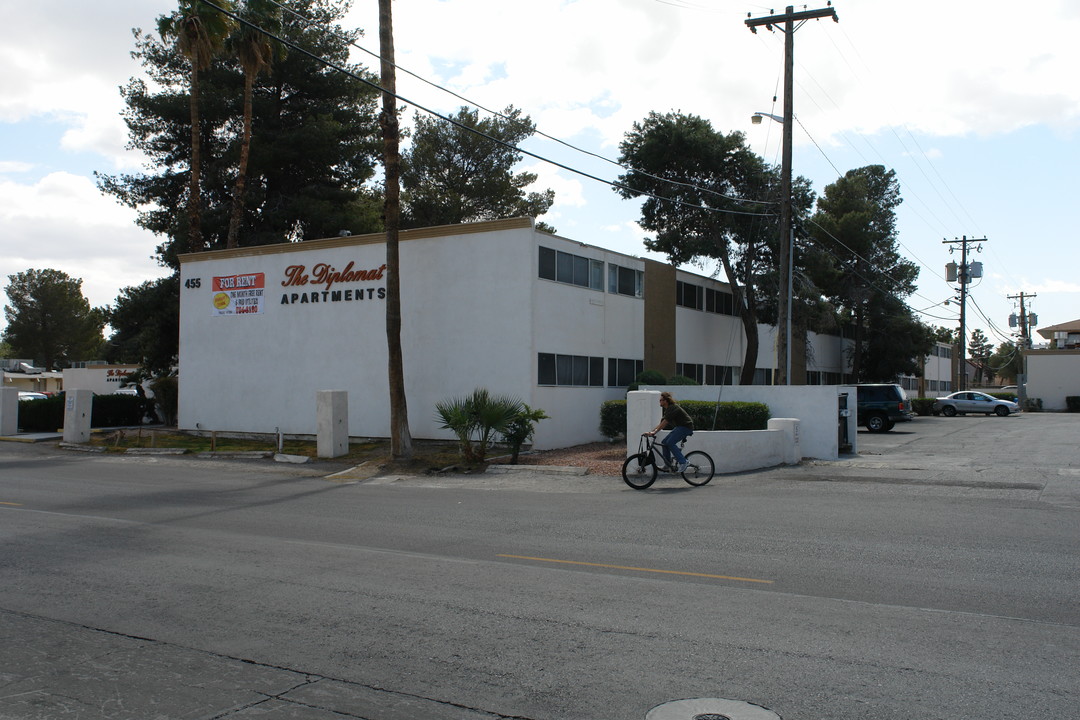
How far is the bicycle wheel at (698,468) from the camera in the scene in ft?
53.1

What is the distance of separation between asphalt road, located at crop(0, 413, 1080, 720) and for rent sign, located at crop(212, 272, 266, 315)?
14.8m

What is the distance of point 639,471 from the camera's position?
1603 cm

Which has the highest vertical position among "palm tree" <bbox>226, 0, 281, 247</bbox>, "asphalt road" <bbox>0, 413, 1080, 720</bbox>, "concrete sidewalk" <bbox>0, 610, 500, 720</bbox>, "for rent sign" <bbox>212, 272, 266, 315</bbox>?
"palm tree" <bbox>226, 0, 281, 247</bbox>

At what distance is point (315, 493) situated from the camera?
16125mm

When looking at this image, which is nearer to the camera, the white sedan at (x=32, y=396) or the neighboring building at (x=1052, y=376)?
the white sedan at (x=32, y=396)

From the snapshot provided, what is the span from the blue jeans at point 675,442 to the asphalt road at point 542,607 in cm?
160

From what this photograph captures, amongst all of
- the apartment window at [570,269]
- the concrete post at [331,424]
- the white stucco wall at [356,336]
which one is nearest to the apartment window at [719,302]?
the apartment window at [570,269]

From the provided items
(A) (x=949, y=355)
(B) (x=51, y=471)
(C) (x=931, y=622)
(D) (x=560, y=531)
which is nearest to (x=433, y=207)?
(B) (x=51, y=471)

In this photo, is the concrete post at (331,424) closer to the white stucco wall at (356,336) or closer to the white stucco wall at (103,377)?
the white stucco wall at (356,336)

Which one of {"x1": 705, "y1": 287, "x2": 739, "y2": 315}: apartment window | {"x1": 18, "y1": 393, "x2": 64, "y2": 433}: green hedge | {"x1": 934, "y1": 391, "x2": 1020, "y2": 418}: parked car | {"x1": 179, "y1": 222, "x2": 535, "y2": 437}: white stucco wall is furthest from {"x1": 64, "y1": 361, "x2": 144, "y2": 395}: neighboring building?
A: {"x1": 934, "y1": 391, "x2": 1020, "y2": 418}: parked car

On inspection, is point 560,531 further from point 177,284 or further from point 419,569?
point 177,284

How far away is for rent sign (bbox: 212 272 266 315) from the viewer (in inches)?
1121

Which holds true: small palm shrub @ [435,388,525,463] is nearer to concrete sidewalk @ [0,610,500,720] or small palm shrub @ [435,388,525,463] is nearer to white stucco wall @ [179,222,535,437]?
white stucco wall @ [179,222,535,437]

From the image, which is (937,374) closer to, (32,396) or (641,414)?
(641,414)
